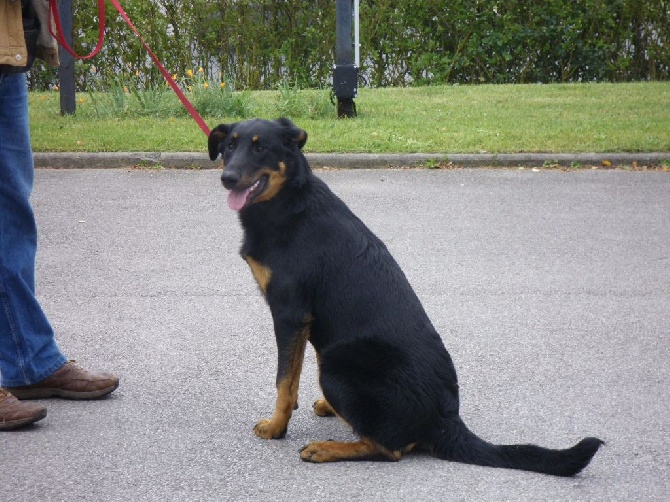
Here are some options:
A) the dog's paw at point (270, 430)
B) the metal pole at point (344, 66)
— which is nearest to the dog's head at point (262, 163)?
the dog's paw at point (270, 430)

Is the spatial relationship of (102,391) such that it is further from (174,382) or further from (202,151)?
(202,151)

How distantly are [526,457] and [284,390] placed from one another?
1.00 m

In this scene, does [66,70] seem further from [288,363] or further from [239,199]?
[288,363]

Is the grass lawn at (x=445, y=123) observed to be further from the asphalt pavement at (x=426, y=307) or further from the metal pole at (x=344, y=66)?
the asphalt pavement at (x=426, y=307)

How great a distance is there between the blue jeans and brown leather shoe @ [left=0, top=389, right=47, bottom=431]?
259mm

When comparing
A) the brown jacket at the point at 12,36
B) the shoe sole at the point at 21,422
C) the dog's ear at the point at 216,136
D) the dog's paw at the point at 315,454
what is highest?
the brown jacket at the point at 12,36

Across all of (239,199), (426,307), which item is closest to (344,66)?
(426,307)

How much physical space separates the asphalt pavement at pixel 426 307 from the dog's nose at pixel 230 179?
3.53ft

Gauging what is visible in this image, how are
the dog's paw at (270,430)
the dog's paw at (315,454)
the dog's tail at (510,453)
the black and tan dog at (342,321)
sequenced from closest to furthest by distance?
the dog's tail at (510,453)
the black and tan dog at (342,321)
the dog's paw at (315,454)
the dog's paw at (270,430)

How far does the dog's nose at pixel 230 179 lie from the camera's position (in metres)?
3.91

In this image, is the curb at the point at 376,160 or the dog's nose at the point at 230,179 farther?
the curb at the point at 376,160

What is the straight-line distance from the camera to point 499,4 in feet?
50.2

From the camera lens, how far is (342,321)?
152 inches

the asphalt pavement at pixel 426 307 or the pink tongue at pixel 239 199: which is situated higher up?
the pink tongue at pixel 239 199
